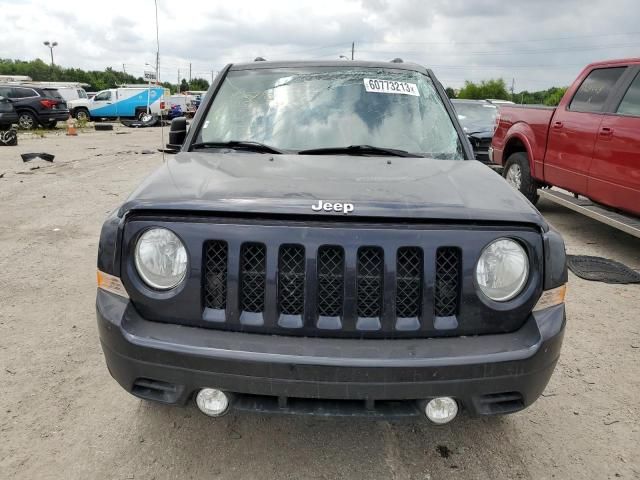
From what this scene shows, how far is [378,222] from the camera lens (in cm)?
201

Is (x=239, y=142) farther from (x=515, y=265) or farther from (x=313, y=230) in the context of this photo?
(x=515, y=265)

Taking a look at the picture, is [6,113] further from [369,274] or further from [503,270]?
[503,270]

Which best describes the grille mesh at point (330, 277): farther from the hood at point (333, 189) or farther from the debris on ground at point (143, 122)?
the debris on ground at point (143, 122)

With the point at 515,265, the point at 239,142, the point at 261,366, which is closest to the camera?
the point at 261,366

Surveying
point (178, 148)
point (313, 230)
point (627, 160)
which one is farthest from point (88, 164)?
point (313, 230)

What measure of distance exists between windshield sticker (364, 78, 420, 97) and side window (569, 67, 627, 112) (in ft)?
11.7

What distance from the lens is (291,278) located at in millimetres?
2000

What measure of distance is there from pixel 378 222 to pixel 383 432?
122cm

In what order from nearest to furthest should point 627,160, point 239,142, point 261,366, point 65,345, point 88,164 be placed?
Result: point 261,366 → point 239,142 → point 65,345 → point 627,160 → point 88,164

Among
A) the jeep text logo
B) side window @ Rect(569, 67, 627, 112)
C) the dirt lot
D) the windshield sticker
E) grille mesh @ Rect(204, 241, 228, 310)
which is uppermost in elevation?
side window @ Rect(569, 67, 627, 112)

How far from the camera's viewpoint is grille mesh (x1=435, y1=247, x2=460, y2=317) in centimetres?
202

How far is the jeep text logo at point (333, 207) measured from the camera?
6.55 ft

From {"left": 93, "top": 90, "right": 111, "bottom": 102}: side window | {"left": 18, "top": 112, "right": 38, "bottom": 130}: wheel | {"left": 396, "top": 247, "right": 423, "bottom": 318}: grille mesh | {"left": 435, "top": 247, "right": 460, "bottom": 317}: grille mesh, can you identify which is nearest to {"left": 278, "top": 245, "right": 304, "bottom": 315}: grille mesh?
{"left": 396, "top": 247, "right": 423, "bottom": 318}: grille mesh

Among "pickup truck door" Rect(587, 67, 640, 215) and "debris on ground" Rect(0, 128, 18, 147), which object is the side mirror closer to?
"pickup truck door" Rect(587, 67, 640, 215)
